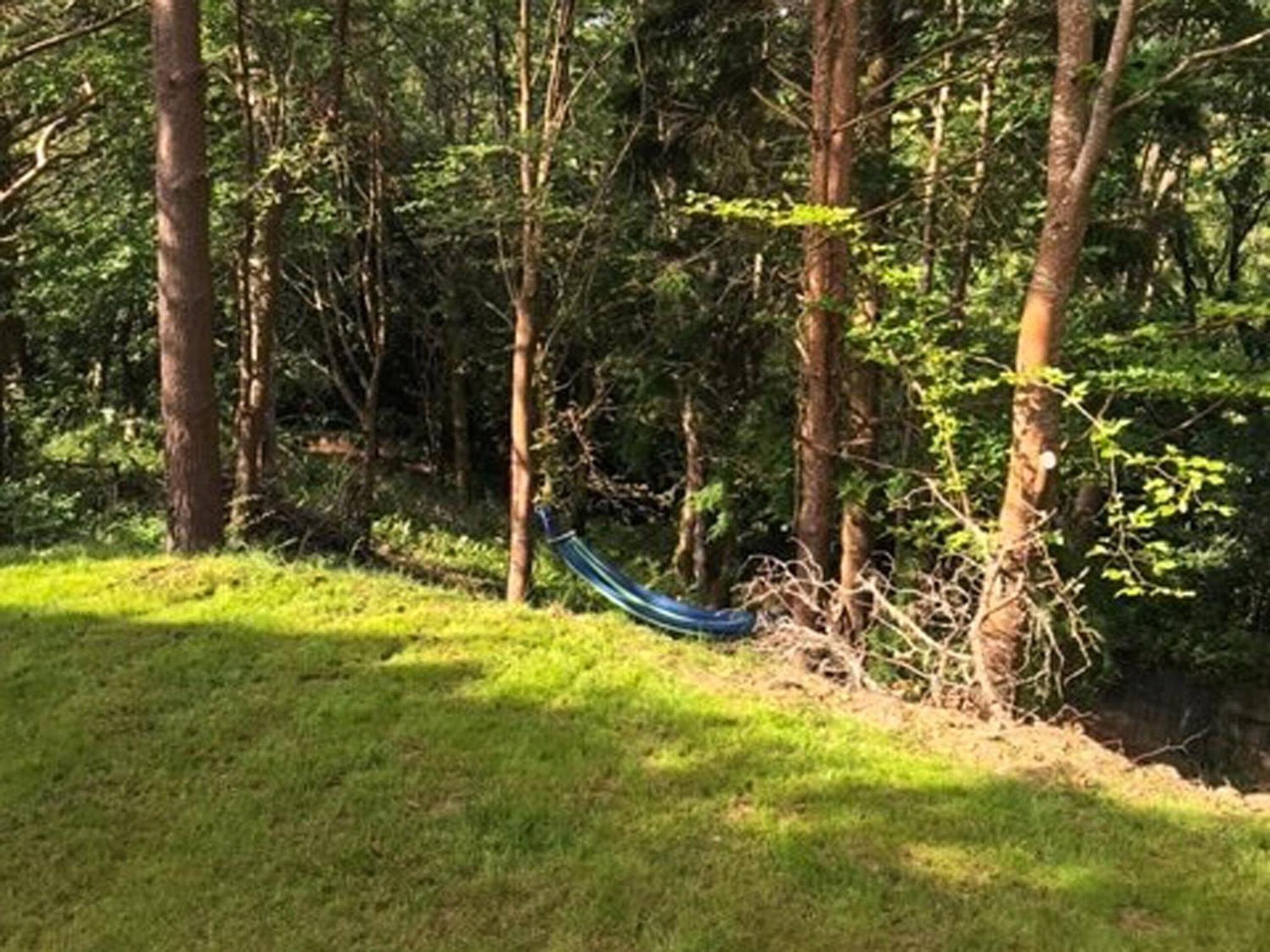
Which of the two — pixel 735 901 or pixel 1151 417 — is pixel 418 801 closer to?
pixel 735 901

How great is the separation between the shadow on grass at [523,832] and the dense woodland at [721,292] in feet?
4.81

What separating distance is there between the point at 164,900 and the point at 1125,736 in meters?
13.7

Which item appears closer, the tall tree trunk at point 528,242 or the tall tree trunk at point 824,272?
the tall tree trunk at point 824,272

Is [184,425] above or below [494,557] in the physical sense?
above

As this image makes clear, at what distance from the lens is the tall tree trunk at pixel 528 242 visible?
11133 mm

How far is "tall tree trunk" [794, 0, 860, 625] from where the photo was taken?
8656 mm

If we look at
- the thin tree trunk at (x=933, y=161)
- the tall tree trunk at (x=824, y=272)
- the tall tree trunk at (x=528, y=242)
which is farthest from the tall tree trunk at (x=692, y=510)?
the tall tree trunk at (x=824, y=272)

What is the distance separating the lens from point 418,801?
195 inches

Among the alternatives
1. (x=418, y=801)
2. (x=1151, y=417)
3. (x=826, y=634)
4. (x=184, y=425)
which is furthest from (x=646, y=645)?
(x=1151, y=417)

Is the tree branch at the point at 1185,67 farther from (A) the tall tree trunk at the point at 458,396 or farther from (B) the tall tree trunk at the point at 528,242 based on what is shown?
(A) the tall tree trunk at the point at 458,396

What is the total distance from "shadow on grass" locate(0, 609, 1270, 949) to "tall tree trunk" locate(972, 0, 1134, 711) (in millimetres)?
1284

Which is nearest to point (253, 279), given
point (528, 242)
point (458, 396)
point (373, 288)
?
point (528, 242)

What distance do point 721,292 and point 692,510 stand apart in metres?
3.29

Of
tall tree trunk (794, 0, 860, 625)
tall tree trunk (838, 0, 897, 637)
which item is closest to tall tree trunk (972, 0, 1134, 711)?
tall tree trunk (794, 0, 860, 625)
